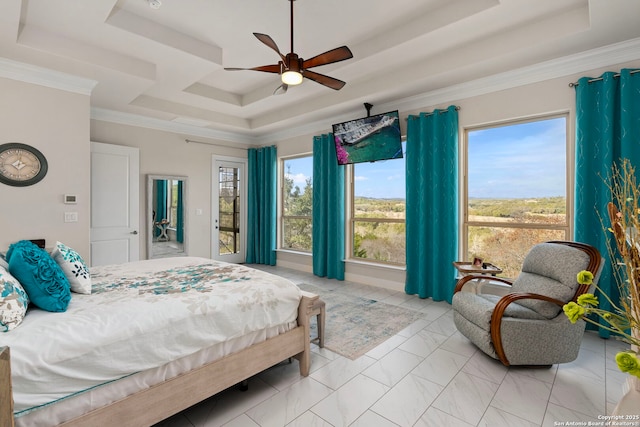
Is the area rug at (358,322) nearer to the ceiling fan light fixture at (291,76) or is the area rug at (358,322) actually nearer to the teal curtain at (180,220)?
the ceiling fan light fixture at (291,76)

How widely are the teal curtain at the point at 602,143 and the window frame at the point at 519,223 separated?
205 mm

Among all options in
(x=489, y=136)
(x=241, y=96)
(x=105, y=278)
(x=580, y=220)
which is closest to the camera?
(x=105, y=278)

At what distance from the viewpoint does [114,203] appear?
184 inches

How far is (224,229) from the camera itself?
6.45m

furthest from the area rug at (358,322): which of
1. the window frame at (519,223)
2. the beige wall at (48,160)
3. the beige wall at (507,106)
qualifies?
the beige wall at (48,160)

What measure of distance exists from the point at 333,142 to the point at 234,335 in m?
3.85

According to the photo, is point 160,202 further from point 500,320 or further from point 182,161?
point 500,320

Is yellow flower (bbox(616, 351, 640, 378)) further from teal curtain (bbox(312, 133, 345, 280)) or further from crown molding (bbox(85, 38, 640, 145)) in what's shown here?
teal curtain (bbox(312, 133, 345, 280))

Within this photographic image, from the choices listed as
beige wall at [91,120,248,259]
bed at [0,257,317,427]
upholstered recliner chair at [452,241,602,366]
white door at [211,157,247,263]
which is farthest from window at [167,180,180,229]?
upholstered recliner chair at [452,241,602,366]

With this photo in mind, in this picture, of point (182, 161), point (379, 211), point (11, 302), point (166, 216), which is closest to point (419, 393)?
point (11, 302)

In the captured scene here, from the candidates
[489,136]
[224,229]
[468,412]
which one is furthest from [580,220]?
[224,229]

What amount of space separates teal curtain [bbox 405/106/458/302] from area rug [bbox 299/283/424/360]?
612 millimetres

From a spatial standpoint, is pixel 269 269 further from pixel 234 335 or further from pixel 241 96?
pixel 234 335

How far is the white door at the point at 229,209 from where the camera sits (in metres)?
6.21
